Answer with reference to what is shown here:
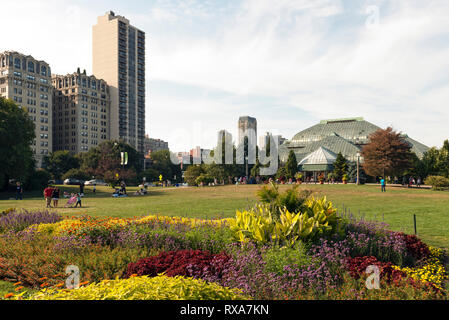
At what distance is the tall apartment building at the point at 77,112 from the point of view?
137 metres

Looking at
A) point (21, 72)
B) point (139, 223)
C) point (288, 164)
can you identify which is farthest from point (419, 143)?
point (21, 72)

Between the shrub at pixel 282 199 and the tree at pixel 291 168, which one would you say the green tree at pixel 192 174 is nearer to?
the tree at pixel 291 168

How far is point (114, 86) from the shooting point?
148250 millimetres

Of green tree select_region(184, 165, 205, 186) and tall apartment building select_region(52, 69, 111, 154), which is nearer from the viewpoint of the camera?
green tree select_region(184, 165, 205, 186)

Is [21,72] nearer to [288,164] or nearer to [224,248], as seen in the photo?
[288,164]

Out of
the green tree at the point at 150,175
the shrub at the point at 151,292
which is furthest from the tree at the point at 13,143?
the green tree at the point at 150,175

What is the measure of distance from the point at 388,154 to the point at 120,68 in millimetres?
126096

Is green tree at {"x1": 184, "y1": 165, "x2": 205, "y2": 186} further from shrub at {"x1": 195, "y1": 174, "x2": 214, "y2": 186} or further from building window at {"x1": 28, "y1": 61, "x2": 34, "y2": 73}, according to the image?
building window at {"x1": 28, "y1": 61, "x2": 34, "y2": 73}

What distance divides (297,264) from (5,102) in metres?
49.7

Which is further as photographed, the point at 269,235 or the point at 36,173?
the point at 36,173

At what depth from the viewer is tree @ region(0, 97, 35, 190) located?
1618 inches

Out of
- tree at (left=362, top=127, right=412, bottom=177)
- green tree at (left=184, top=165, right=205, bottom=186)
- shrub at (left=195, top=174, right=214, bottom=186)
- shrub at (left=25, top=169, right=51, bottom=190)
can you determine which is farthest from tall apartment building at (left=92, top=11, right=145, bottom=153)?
tree at (left=362, top=127, right=412, bottom=177)

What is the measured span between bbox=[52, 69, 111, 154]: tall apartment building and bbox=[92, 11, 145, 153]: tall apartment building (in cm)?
638
